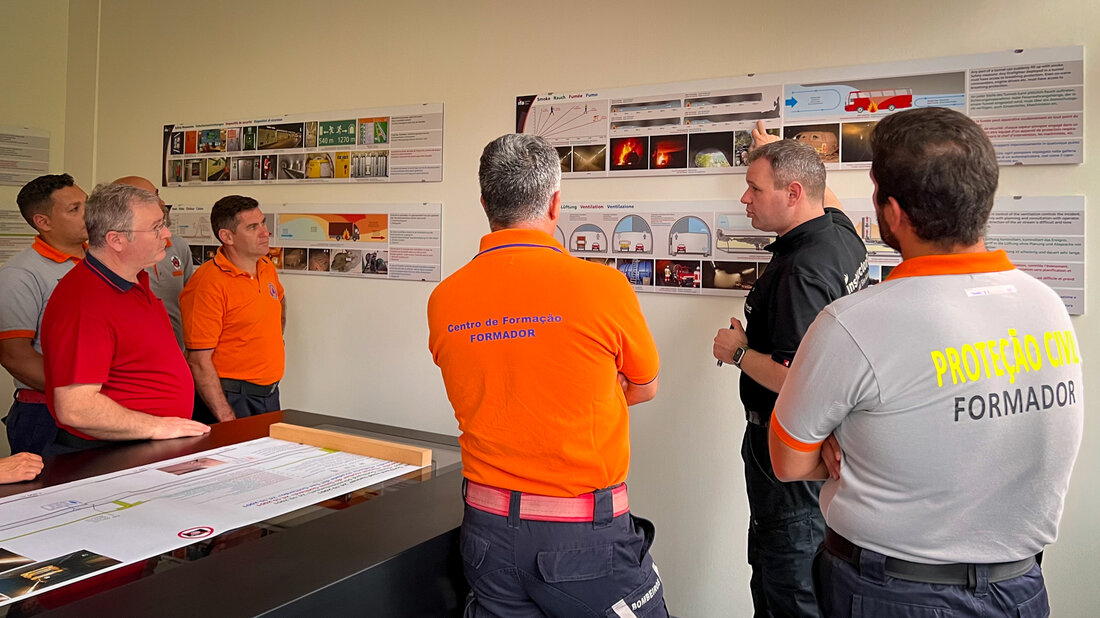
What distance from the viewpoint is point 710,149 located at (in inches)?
112

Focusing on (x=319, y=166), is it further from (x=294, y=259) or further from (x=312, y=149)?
(x=294, y=259)

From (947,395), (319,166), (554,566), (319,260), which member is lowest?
(554,566)

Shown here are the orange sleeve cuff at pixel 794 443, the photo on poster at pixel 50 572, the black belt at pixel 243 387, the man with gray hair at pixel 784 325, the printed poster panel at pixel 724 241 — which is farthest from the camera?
the black belt at pixel 243 387

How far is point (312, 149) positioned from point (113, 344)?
75.5 inches

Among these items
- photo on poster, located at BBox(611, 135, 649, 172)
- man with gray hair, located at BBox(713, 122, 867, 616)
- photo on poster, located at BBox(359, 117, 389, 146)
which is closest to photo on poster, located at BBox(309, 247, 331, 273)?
photo on poster, located at BBox(359, 117, 389, 146)

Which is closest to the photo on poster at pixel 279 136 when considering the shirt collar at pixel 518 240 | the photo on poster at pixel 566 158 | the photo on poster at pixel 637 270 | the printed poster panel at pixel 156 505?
the photo on poster at pixel 566 158

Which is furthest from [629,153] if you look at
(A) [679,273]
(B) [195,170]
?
(B) [195,170]

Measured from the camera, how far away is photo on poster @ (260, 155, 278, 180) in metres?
3.91

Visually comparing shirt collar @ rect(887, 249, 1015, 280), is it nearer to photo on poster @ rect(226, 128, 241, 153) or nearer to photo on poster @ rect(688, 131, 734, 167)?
photo on poster @ rect(688, 131, 734, 167)

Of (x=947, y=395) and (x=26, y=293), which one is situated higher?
(x=26, y=293)

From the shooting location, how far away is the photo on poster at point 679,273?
112 inches

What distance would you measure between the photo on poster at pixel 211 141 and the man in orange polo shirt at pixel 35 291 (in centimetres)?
101

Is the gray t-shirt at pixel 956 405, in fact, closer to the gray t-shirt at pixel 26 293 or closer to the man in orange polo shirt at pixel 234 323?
the man in orange polo shirt at pixel 234 323

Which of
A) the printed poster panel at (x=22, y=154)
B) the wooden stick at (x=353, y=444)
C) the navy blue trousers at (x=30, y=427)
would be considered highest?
the printed poster panel at (x=22, y=154)
